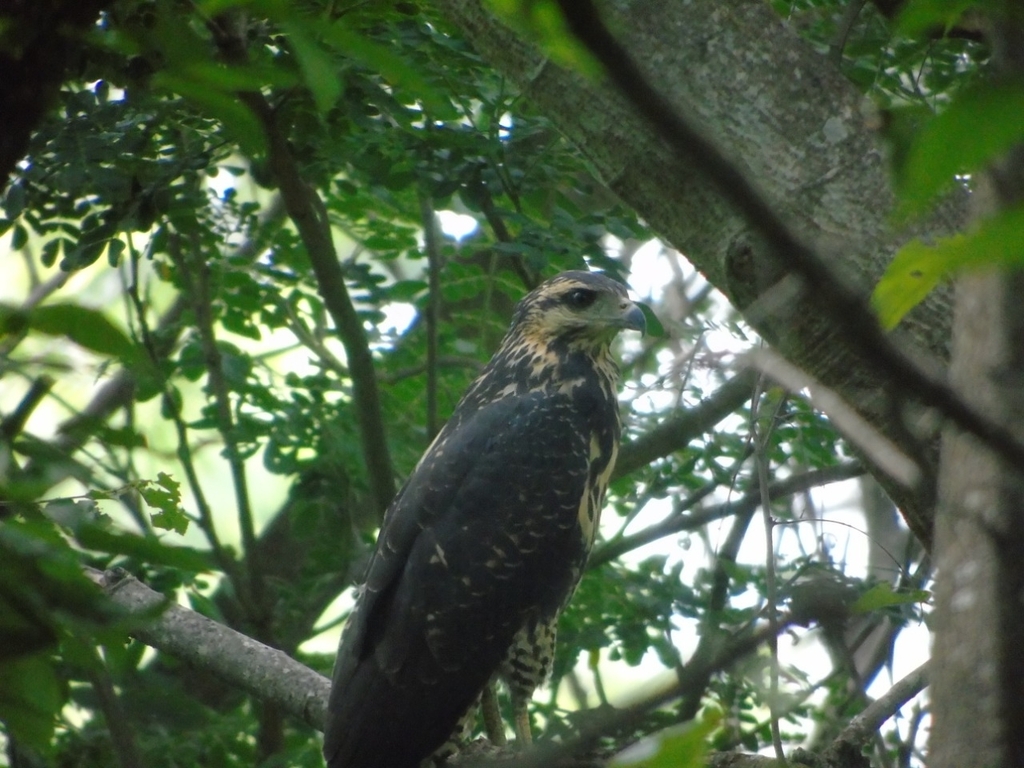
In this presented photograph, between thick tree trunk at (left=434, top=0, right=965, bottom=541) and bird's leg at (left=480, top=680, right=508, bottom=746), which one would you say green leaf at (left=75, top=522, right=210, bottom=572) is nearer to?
thick tree trunk at (left=434, top=0, right=965, bottom=541)

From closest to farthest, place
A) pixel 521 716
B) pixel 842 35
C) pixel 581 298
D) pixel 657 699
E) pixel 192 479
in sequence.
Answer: pixel 657 699 → pixel 842 35 → pixel 521 716 → pixel 581 298 → pixel 192 479

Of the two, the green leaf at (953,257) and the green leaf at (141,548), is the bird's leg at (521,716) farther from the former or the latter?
the green leaf at (953,257)

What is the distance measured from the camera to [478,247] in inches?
198

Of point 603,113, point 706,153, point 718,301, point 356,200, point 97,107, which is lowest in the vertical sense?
point 706,153

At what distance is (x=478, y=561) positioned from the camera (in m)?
4.41

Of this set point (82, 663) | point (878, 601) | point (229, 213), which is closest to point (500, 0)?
point (82, 663)

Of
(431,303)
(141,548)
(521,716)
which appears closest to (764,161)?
(141,548)

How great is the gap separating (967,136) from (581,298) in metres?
4.07

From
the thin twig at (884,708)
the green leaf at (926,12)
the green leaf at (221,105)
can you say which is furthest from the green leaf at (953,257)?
the thin twig at (884,708)

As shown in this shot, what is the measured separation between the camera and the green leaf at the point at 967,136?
2.72ft

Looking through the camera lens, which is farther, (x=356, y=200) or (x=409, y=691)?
(x=356, y=200)

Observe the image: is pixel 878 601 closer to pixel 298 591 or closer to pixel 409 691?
pixel 409 691

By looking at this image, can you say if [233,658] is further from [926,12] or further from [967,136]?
[967,136]

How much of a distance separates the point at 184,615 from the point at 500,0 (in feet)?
10.7
